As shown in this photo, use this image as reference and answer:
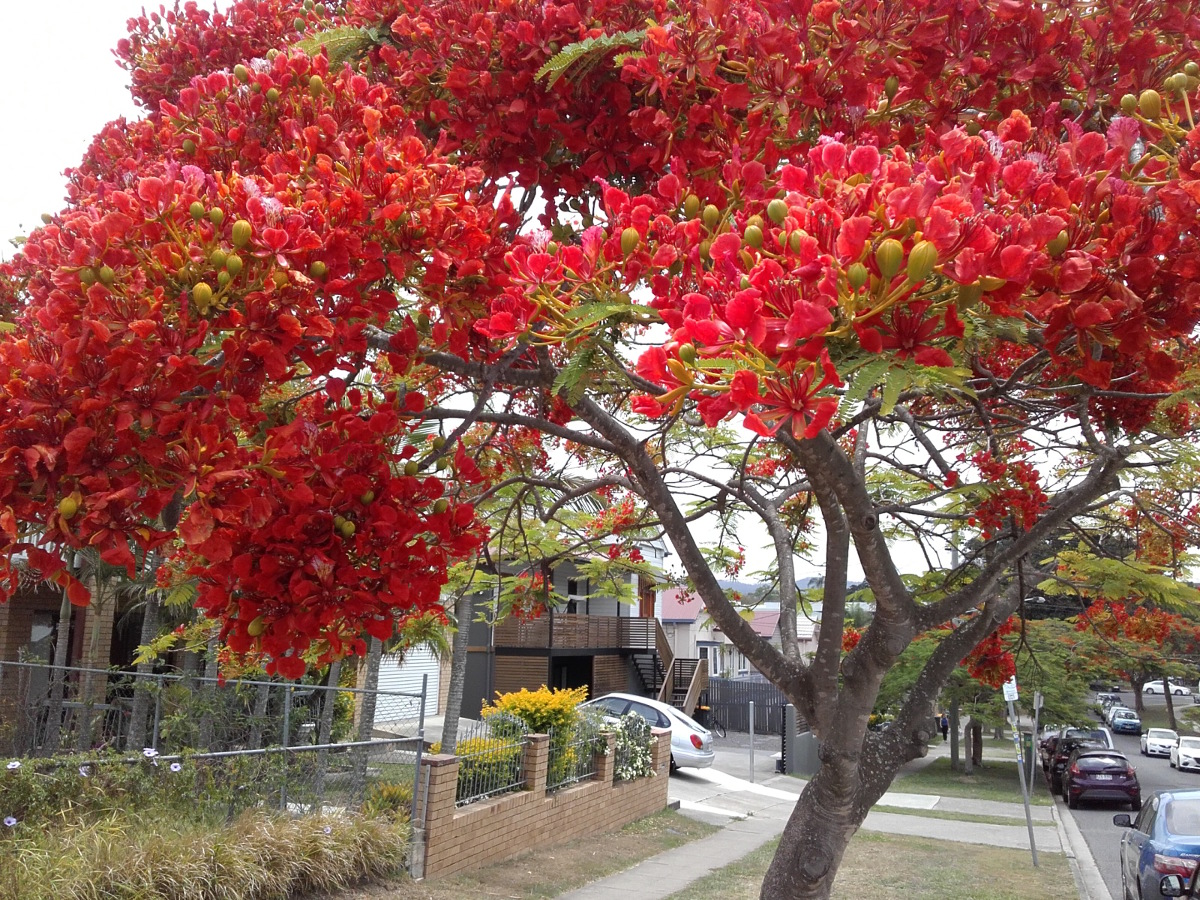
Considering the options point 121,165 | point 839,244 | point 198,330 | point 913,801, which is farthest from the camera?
point 913,801

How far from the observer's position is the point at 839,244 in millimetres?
1521

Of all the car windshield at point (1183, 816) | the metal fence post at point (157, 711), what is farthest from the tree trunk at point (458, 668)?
the car windshield at point (1183, 816)

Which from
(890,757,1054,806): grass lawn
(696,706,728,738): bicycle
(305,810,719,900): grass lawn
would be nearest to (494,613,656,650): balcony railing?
(696,706,728,738): bicycle

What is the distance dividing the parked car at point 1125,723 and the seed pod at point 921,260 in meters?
51.1

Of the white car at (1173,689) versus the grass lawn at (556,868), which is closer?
the grass lawn at (556,868)

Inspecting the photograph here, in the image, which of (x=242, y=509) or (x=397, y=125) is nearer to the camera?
(x=242, y=509)

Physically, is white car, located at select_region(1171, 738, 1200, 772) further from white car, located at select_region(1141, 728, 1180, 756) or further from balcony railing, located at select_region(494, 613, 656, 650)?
balcony railing, located at select_region(494, 613, 656, 650)

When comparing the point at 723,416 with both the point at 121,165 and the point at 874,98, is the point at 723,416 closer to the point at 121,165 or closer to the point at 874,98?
the point at 874,98

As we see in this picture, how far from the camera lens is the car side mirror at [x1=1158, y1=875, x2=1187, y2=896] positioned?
814 centimetres

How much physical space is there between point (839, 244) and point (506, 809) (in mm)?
9595

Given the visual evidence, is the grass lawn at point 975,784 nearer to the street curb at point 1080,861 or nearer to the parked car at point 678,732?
the street curb at point 1080,861

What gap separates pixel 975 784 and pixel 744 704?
9.03m

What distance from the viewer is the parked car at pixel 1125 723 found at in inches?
1781

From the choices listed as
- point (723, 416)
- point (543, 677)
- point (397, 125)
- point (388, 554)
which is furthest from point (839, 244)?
point (543, 677)
